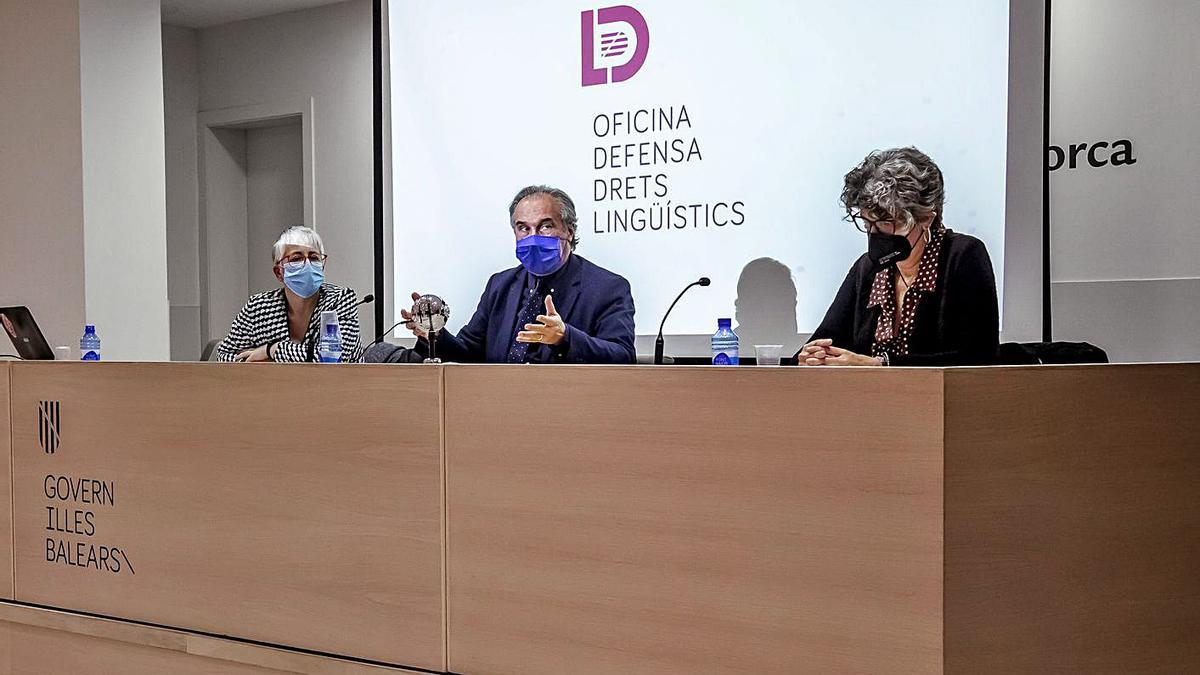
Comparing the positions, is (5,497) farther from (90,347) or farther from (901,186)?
(901,186)

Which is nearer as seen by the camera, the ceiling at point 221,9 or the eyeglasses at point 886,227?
the eyeglasses at point 886,227

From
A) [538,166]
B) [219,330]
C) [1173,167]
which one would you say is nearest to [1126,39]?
[1173,167]

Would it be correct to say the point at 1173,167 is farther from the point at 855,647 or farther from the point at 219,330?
the point at 219,330

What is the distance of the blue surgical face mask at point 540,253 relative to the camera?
3174 mm

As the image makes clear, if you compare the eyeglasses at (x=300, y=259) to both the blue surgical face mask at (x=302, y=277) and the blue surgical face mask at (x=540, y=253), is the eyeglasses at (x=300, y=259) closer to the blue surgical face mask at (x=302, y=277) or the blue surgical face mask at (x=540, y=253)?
the blue surgical face mask at (x=302, y=277)

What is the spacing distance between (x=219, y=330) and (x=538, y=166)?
11.1 feet

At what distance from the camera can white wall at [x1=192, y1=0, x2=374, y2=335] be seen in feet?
19.4

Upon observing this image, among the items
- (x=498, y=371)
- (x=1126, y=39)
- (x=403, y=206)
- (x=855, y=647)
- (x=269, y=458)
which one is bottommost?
(x=855, y=647)

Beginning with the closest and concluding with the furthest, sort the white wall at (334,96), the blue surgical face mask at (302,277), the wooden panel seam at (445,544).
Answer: the wooden panel seam at (445,544), the blue surgical face mask at (302,277), the white wall at (334,96)

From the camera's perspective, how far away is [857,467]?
1587 mm

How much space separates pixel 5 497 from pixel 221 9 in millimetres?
4049

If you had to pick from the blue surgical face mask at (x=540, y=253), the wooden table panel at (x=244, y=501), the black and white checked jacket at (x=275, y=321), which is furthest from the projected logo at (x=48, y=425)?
the blue surgical face mask at (x=540, y=253)

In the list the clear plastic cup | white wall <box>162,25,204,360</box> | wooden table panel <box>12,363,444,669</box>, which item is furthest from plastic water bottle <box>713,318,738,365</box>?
white wall <box>162,25,204,360</box>

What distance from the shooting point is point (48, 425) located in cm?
259
